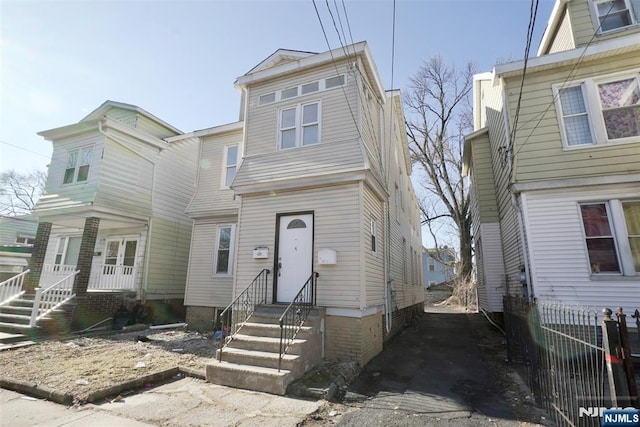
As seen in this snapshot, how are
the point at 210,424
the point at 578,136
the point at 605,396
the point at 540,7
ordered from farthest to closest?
the point at 578,136, the point at 540,7, the point at 210,424, the point at 605,396

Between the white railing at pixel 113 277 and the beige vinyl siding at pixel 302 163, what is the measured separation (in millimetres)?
6724

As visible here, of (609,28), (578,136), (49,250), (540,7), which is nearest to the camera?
(540,7)

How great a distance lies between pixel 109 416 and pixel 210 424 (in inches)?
56.9

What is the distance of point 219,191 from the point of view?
1164 centimetres

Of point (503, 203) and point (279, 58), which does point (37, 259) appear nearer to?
point (279, 58)

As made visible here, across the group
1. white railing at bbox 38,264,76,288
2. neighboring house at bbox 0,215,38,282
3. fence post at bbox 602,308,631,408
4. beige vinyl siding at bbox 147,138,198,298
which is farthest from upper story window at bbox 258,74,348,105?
neighboring house at bbox 0,215,38,282

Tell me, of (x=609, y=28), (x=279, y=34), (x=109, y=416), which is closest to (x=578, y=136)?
(x=609, y=28)

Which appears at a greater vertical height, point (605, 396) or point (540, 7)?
point (540, 7)

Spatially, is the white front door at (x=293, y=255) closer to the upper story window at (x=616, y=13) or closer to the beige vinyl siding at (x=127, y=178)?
the beige vinyl siding at (x=127, y=178)

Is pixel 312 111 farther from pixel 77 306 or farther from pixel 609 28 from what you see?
pixel 77 306

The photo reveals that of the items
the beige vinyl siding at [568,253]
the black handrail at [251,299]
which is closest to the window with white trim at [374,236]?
the black handrail at [251,299]

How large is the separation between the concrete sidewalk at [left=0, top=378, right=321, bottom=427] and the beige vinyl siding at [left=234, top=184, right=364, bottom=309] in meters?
2.60

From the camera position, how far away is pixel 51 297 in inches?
403

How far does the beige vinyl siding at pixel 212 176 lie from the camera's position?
11461mm
